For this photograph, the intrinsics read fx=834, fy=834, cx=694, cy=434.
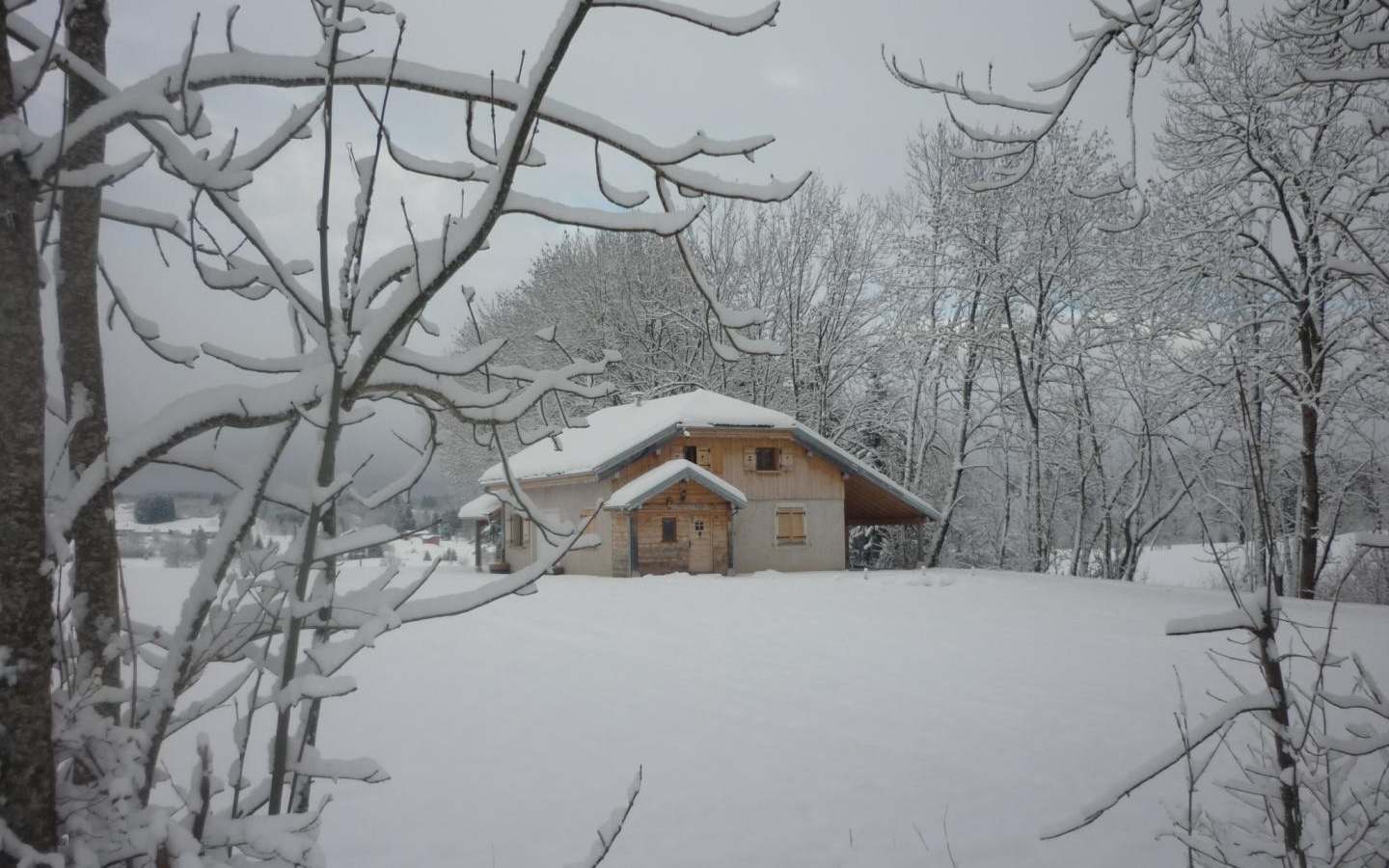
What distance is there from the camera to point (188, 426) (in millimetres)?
1563

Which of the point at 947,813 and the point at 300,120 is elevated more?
the point at 300,120

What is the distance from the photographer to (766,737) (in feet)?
19.5

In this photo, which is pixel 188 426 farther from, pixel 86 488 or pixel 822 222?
pixel 822 222

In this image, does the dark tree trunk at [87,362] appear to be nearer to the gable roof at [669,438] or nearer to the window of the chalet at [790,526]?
the gable roof at [669,438]

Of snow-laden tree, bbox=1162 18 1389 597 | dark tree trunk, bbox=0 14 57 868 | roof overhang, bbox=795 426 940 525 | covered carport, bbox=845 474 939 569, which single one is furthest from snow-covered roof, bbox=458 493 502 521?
dark tree trunk, bbox=0 14 57 868

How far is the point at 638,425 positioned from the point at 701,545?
3816mm

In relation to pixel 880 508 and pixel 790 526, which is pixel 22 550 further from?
pixel 880 508

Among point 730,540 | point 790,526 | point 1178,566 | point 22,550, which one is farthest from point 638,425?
point 1178,566

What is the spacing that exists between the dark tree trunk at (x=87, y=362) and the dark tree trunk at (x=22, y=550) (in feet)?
0.99

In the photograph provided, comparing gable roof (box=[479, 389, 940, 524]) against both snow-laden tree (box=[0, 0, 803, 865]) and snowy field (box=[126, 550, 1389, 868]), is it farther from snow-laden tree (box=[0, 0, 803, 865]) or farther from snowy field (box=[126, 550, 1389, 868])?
snow-laden tree (box=[0, 0, 803, 865])

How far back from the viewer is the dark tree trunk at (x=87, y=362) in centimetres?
167

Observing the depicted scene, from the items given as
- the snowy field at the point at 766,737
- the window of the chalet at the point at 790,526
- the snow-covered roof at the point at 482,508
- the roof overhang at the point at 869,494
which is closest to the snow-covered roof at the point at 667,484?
the window of the chalet at the point at 790,526

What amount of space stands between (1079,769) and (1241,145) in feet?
46.6

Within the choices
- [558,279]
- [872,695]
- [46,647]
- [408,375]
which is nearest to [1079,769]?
[872,695]
